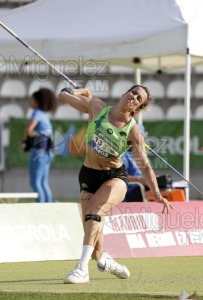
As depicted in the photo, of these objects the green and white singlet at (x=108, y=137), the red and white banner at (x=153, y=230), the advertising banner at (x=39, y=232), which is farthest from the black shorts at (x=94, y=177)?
the red and white banner at (x=153, y=230)

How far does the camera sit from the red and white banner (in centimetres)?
1223

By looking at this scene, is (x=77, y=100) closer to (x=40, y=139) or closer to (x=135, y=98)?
(x=135, y=98)

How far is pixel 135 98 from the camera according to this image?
9.38 meters

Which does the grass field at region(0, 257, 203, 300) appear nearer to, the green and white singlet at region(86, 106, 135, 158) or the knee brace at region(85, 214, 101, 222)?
the knee brace at region(85, 214, 101, 222)

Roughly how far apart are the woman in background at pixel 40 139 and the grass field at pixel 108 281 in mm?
6396

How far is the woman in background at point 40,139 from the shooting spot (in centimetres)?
1811

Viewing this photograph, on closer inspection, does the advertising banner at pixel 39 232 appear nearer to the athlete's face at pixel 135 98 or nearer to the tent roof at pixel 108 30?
the tent roof at pixel 108 30

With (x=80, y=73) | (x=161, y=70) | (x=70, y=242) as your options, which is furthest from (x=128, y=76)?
(x=70, y=242)

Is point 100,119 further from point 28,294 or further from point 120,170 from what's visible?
point 28,294

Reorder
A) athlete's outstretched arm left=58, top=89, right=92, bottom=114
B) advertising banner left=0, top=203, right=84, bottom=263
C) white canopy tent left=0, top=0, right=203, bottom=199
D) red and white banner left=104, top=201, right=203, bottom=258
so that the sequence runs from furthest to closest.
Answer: white canopy tent left=0, top=0, right=203, bottom=199 < red and white banner left=104, top=201, right=203, bottom=258 < advertising banner left=0, top=203, right=84, bottom=263 < athlete's outstretched arm left=58, top=89, right=92, bottom=114

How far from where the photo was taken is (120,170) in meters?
9.66

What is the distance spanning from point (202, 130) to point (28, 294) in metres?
14.7

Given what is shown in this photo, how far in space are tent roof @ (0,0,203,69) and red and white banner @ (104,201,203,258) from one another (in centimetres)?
215

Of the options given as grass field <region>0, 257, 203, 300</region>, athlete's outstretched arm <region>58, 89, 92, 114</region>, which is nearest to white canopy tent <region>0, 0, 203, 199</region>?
grass field <region>0, 257, 203, 300</region>
